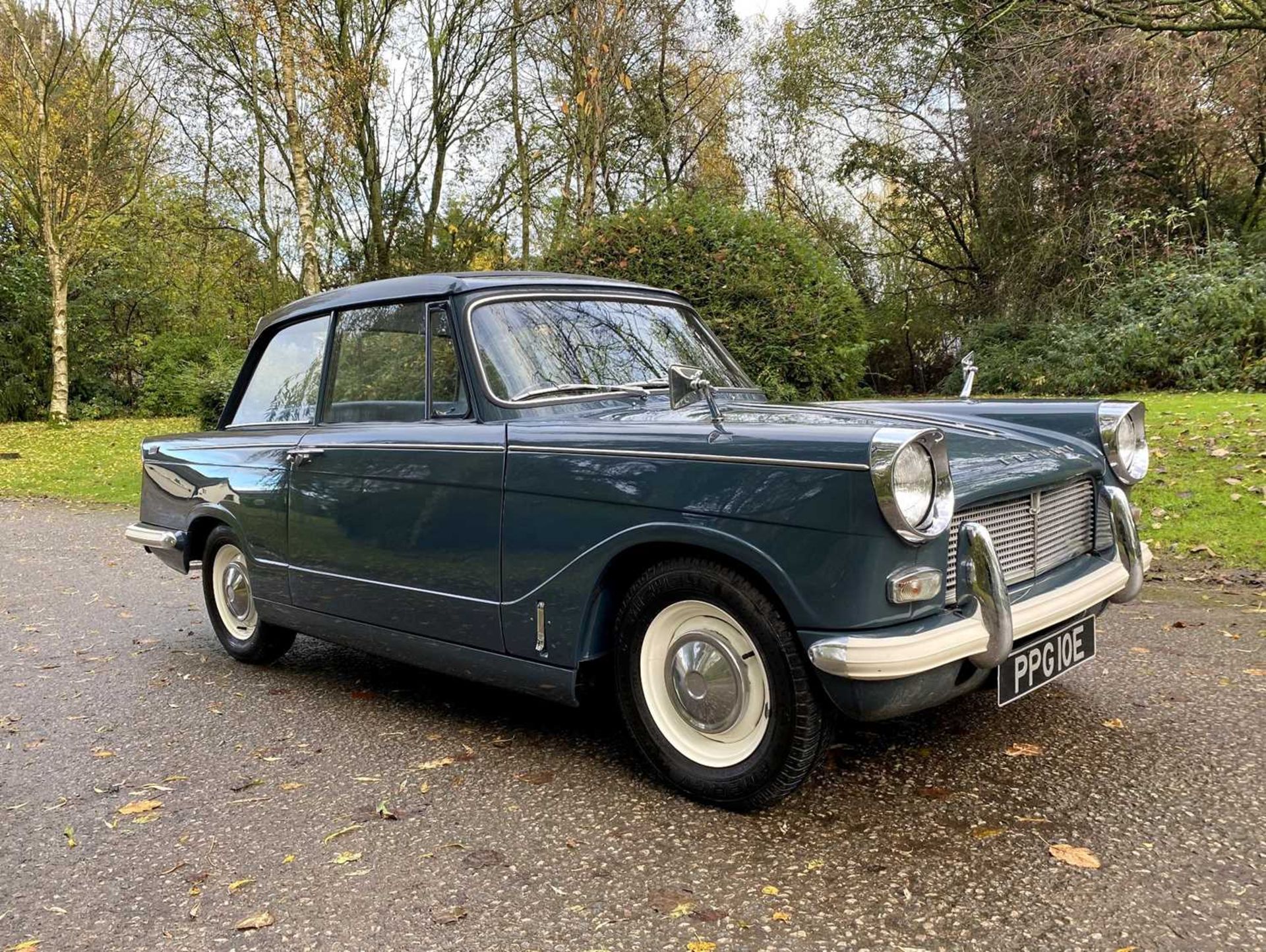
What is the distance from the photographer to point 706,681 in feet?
9.09

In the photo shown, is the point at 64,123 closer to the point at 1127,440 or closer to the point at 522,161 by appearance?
the point at 522,161

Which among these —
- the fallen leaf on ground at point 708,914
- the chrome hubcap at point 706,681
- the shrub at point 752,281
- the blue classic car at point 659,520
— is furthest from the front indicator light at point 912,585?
the shrub at point 752,281

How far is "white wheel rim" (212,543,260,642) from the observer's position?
460cm

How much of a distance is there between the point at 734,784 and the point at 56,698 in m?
3.28

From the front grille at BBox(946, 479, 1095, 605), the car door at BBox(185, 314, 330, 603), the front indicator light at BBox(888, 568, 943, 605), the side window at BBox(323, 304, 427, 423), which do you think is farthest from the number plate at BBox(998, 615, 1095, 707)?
the car door at BBox(185, 314, 330, 603)

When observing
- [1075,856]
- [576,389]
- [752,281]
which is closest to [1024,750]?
[1075,856]

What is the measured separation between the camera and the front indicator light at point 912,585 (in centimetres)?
238

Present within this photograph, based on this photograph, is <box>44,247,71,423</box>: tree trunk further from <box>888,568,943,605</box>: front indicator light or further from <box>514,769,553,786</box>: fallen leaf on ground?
<box>888,568,943,605</box>: front indicator light

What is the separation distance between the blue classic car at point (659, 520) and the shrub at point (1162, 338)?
10248 mm

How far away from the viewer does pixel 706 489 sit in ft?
8.58

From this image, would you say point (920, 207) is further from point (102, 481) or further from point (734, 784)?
point (734, 784)

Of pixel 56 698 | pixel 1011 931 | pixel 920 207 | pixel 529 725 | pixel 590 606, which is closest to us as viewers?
pixel 1011 931

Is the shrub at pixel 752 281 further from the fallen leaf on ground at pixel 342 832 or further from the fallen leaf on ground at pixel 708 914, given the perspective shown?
the fallen leaf on ground at pixel 708 914

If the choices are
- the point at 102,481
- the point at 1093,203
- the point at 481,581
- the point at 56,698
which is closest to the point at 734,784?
the point at 481,581
